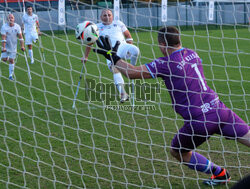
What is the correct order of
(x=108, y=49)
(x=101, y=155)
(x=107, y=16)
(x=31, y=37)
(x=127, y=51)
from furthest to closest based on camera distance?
(x=31, y=37), (x=107, y=16), (x=101, y=155), (x=127, y=51), (x=108, y=49)

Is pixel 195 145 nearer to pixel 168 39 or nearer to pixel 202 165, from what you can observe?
pixel 202 165

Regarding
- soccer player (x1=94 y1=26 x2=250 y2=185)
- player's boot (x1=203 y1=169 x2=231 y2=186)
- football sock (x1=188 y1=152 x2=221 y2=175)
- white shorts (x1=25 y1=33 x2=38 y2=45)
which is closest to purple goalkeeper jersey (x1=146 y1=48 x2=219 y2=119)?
soccer player (x1=94 y1=26 x2=250 y2=185)

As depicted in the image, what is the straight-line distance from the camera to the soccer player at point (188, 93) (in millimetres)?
3512

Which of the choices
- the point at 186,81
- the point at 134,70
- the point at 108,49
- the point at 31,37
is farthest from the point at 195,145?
the point at 31,37

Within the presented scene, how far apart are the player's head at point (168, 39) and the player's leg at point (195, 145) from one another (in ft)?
2.42

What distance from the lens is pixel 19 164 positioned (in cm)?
439

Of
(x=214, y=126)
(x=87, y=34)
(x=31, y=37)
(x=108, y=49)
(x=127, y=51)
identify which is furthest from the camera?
(x=31, y=37)

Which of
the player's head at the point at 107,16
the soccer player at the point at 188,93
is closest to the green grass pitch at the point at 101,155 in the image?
the soccer player at the point at 188,93

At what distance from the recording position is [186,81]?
3545 millimetres

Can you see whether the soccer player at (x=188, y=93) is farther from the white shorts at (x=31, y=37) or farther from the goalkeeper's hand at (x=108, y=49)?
the white shorts at (x=31, y=37)

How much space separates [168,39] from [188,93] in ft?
1.77

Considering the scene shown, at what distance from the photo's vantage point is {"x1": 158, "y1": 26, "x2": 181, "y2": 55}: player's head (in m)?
3.60

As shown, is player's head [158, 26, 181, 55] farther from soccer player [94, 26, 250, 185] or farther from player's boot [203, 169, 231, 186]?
player's boot [203, 169, 231, 186]

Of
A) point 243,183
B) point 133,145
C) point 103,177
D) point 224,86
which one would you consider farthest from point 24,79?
point 243,183
